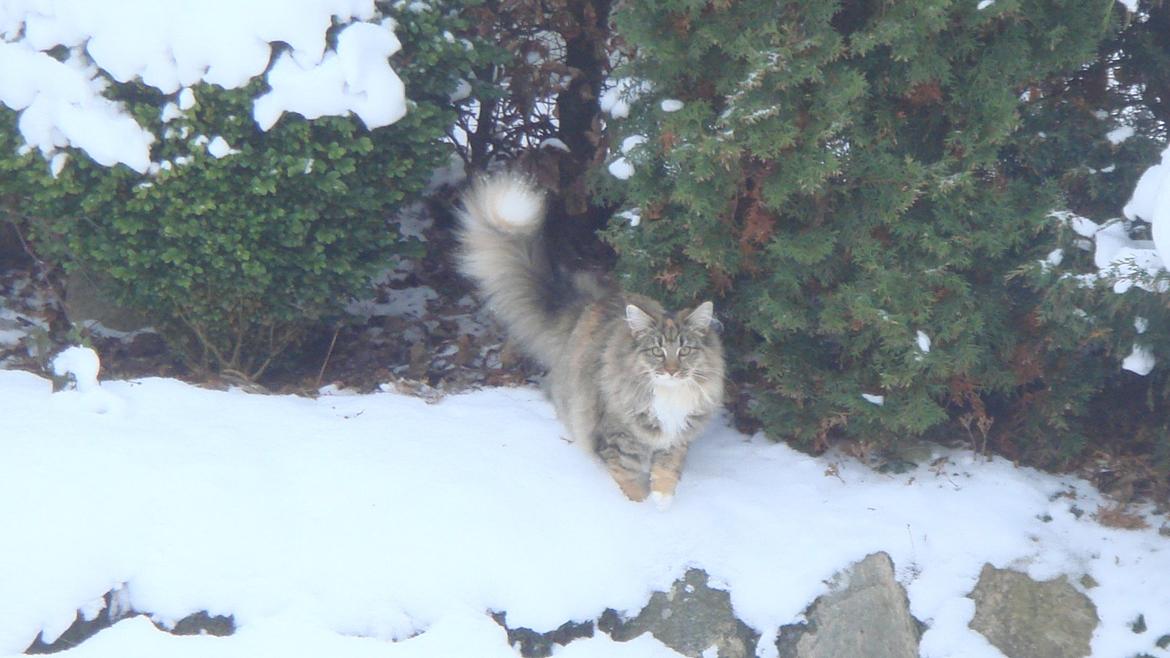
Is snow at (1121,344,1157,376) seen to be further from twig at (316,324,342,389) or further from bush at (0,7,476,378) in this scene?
twig at (316,324,342,389)

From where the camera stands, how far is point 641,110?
16.4 feet

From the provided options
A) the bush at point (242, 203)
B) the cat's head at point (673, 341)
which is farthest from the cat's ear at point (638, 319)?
the bush at point (242, 203)

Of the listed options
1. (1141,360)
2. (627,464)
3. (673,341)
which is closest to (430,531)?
(627,464)

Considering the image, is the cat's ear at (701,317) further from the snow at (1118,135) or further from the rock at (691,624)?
the snow at (1118,135)

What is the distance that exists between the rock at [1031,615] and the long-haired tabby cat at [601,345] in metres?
1.37

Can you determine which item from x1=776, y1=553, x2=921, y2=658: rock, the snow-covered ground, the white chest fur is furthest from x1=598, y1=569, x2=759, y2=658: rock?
the white chest fur

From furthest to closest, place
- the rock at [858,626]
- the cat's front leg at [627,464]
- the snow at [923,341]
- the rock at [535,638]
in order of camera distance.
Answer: the cat's front leg at [627,464]
the snow at [923,341]
the rock at [858,626]
the rock at [535,638]

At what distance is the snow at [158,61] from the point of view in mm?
4773

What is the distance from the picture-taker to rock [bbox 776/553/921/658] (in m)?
4.40

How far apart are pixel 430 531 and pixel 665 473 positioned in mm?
1057

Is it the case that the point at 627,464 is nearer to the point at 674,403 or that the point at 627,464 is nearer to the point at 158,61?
the point at 674,403

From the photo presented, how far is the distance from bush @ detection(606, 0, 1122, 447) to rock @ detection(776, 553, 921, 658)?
0.73m

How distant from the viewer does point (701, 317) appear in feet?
15.5

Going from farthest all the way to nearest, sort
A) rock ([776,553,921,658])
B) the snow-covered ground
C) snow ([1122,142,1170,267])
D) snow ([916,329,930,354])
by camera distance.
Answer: snow ([916,329,930,354]), rock ([776,553,921,658]), the snow-covered ground, snow ([1122,142,1170,267])
